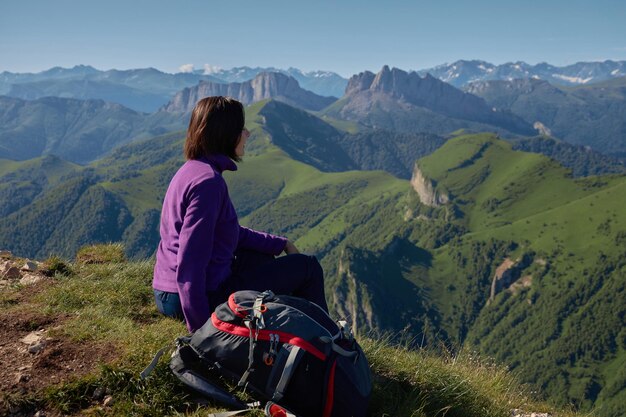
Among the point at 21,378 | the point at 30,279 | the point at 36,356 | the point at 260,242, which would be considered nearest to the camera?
the point at 21,378

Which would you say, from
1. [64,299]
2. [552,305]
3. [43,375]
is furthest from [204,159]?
[552,305]

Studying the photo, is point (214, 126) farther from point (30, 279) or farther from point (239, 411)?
point (30, 279)

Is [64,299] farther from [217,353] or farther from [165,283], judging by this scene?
[217,353]

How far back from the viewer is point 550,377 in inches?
6550

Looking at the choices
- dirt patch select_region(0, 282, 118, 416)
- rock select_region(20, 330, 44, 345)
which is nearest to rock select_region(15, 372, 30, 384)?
dirt patch select_region(0, 282, 118, 416)

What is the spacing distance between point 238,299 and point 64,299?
4401 millimetres

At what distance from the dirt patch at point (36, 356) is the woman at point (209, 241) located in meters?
1.26

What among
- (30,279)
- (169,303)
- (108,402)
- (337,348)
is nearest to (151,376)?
(108,402)

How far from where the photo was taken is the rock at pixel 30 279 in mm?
9401

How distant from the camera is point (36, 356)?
613 cm

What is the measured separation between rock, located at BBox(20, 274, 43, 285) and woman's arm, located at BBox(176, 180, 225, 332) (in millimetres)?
5342

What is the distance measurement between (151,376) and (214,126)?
3352mm

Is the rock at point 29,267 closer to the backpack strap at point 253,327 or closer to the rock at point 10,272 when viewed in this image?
the rock at point 10,272

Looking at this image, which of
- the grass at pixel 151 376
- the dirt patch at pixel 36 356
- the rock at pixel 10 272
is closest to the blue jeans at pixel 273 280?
the grass at pixel 151 376
